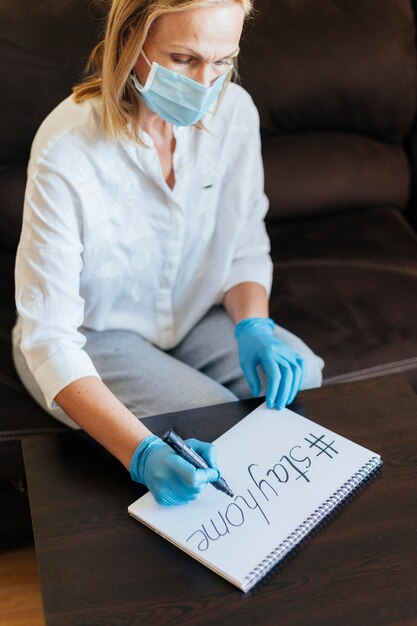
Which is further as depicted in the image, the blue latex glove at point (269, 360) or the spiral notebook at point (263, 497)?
the blue latex glove at point (269, 360)

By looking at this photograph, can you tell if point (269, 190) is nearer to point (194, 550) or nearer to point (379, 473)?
point (379, 473)

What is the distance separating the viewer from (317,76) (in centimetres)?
184

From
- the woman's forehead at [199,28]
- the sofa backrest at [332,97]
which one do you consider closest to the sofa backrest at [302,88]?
the sofa backrest at [332,97]

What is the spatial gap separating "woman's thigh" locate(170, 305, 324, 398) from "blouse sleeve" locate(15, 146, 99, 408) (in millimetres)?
322

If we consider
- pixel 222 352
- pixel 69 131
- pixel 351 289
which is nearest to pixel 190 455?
pixel 222 352

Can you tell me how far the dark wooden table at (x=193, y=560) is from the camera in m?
0.90

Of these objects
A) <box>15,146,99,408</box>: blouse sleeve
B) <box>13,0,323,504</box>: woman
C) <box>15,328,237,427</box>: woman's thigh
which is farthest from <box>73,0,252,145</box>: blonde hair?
<box>15,328,237,427</box>: woman's thigh

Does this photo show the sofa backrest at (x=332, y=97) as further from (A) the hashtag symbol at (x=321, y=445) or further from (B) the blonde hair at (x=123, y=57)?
(A) the hashtag symbol at (x=321, y=445)

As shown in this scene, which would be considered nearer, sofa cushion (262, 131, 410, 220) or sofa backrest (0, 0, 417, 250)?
sofa backrest (0, 0, 417, 250)

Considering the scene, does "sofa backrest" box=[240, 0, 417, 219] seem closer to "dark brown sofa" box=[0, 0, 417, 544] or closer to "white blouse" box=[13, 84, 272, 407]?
"dark brown sofa" box=[0, 0, 417, 544]

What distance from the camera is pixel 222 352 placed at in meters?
1.48

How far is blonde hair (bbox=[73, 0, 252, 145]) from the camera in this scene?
1.11 meters

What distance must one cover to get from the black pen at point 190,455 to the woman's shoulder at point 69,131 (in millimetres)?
502

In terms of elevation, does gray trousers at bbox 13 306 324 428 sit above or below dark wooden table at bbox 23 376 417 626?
below
